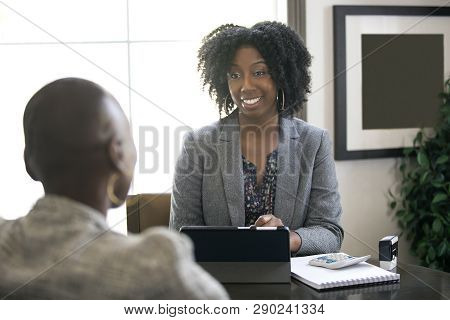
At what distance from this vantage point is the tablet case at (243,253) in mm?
708

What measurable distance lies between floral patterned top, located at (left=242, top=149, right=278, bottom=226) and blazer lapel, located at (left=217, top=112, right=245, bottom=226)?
0.04 ft

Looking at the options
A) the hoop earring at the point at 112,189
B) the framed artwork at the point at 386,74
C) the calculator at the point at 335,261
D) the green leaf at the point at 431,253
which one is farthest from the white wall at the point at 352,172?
the hoop earring at the point at 112,189

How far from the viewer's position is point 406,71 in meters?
1.80

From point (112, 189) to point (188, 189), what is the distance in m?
0.61

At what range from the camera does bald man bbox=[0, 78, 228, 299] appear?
1.26 feet

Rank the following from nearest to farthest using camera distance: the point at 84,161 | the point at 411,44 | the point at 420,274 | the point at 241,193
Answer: the point at 84,161, the point at 420,274, the point at 241,193, the point at 411,44

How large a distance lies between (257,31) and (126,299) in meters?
0.63

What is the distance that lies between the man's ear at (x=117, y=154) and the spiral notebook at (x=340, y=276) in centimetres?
42

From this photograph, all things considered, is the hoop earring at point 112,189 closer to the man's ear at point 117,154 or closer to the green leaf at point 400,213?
the man's ear at point 117,154

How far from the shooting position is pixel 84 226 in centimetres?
40

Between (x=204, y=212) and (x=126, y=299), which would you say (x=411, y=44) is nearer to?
(x=204, y=212)

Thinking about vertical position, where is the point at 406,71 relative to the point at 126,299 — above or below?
above

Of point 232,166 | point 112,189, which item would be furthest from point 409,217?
point 112,189
